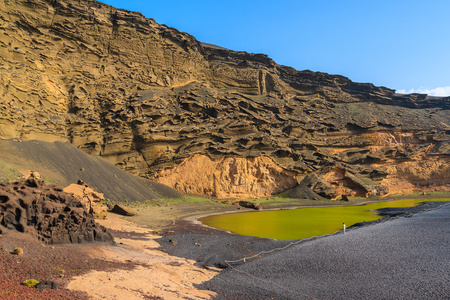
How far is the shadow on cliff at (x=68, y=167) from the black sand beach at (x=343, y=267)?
14.1 metres

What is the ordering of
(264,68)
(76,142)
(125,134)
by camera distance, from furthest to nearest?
(264,68) → (125,134) → (76,142)

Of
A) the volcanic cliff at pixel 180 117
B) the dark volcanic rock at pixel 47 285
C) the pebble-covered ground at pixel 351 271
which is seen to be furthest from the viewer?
the volcanic cliff at pixel 180 117

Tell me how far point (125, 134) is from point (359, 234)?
106ft

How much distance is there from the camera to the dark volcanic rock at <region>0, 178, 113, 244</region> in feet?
26.4

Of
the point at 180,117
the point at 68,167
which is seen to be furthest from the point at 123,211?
the point at 180,117

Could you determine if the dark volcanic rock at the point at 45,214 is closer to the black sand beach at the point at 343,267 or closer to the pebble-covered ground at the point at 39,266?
the pebble-covered ground at the point at 39,266

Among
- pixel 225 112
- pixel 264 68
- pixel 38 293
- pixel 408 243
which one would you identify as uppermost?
pixel 264 68

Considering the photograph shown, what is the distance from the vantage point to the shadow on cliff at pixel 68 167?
21562mm

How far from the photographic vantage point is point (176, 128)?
3994 centimetres

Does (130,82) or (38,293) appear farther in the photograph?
(130,82)

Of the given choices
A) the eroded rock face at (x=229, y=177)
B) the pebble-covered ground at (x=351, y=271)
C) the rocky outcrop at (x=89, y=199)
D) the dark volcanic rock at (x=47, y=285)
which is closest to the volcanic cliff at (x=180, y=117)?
the eroded rock face at (x=229, y=177)

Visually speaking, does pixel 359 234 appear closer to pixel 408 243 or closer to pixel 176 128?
pixel 408 243

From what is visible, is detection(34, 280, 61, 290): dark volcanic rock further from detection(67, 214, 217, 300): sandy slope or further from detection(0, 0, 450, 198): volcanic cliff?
detection(0, 0, 450, 198): volcanic cliff

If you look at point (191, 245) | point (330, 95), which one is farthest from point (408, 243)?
point (330, 95)
